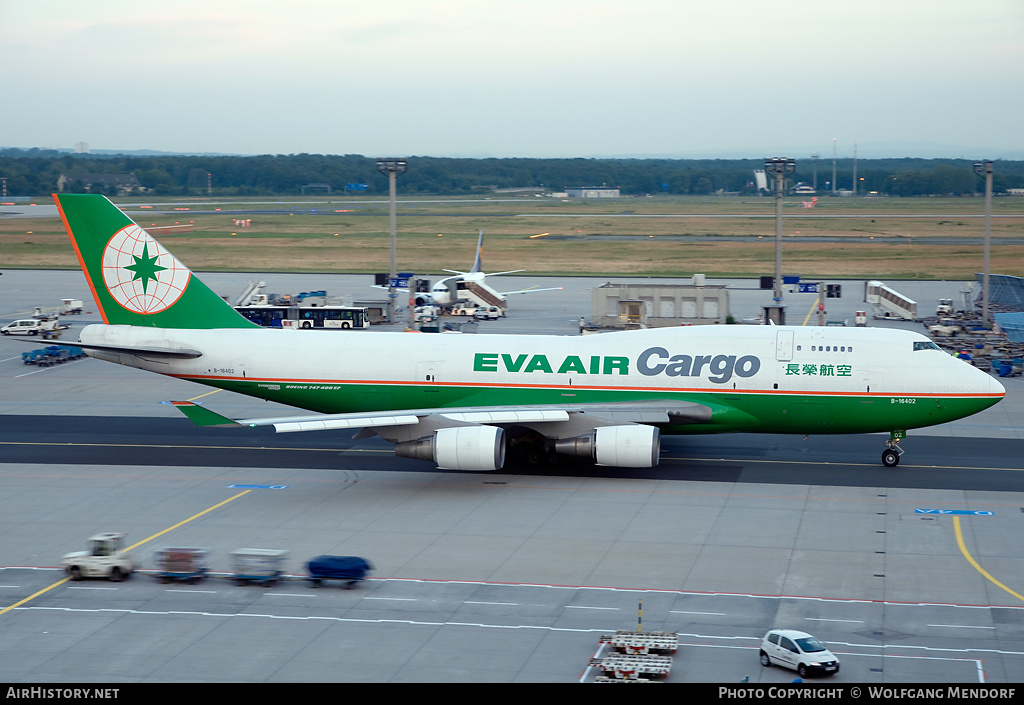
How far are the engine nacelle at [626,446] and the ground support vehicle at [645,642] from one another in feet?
44.8

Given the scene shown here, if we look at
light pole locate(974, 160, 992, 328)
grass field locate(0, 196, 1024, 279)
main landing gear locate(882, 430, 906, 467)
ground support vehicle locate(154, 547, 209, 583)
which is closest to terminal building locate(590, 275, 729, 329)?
light pole locate(974, 160, 992, 328)

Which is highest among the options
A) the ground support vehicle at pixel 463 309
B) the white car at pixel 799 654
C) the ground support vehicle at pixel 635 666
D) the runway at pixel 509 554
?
the ground support vehicle at pixel 463 309

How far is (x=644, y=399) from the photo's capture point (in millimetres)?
37219

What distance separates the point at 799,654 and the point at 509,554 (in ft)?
33.1

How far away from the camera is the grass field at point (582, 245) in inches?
4547

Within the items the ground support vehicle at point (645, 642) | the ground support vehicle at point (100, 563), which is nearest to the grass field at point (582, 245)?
the ground support vehicle at point (100, 563)

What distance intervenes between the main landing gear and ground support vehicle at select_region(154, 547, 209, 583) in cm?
2497

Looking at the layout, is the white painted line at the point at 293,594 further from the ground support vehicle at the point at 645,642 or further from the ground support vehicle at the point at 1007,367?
the ground support vehicle at the point at 1007,367

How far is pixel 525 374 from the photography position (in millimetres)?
37781

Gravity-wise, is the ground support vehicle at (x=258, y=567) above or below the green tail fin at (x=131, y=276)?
below

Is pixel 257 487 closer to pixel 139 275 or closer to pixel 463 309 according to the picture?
pixel 139 275

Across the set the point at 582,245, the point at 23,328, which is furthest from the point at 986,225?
the point at 582,245

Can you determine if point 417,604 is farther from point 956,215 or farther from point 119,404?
point 956,215
